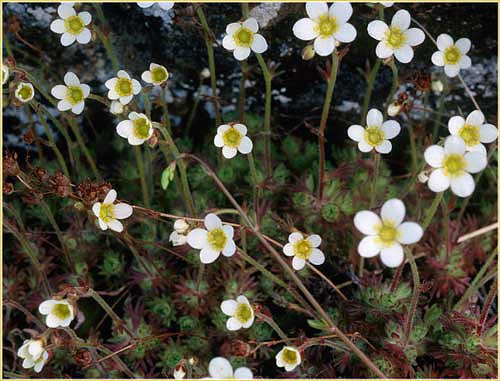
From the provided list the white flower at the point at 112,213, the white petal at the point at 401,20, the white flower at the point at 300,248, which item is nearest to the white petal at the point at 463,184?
the white flower at the point at 300,248

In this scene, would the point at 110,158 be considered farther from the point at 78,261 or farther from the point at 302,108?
the point at 302,108

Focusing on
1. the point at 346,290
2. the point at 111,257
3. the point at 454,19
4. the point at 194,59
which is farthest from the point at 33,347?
the point at 454,19

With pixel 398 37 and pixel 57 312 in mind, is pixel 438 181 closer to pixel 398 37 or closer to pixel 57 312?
pixel 398 37

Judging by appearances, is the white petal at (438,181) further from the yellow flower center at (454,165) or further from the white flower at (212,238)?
the white flower at (212,238)

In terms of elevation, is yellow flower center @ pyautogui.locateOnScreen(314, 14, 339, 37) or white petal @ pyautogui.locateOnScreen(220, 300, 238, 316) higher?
yellow flower center @ pyautogui.locateOnScreen(314, 14, 339, 37)

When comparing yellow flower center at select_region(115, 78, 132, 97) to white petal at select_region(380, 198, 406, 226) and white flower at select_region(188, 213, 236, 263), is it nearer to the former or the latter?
white flower at select_region(188, 213, 236, 263)

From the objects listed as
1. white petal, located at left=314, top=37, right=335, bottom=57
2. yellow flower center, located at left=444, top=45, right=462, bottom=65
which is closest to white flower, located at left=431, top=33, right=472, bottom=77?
yellow flower center, located at left=444, top=45, right=462, bottom=65
